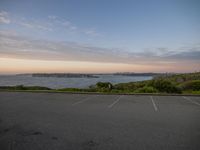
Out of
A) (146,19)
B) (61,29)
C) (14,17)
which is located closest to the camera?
(14,17)

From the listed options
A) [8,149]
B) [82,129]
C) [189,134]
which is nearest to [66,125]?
[82,129]

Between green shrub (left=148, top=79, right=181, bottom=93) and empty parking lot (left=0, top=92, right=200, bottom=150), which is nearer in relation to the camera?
empty parking lot (left=0, top=92, right=200, bottom=150)

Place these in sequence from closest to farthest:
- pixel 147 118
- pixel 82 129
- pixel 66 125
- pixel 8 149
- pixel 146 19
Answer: pixel 8 149 → pixel 82 129 → pixel 66 125 → pixel 147 118 → pixel 146 19

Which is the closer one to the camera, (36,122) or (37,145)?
(37,145)

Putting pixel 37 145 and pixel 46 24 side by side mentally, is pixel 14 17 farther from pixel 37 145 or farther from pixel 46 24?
pixel 37 145

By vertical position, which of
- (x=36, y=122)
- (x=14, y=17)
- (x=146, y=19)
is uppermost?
(x=146, y=19)

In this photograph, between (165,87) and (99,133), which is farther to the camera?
(165,87)

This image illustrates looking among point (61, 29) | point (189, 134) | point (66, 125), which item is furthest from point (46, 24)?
point (189, 134)

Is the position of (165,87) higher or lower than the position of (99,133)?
higher

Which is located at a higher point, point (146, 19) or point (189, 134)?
point (146, 19)

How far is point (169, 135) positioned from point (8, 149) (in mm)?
4015

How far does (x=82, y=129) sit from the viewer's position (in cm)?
534

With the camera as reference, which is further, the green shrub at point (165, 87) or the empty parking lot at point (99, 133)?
the green shrub at point (165, 87)

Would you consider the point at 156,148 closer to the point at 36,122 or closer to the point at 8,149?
the point at 8,149
